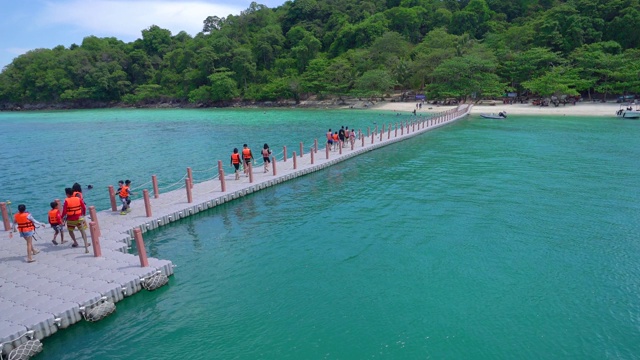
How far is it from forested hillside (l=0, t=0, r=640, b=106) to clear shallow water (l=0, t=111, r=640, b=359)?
52.7 metres

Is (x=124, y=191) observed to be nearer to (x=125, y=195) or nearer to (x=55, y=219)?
(x=125, y=195)

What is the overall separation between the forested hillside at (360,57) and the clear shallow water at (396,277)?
2077 inches

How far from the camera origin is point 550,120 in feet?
181

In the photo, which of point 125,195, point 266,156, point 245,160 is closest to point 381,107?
point 266,156

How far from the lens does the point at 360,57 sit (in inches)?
3497

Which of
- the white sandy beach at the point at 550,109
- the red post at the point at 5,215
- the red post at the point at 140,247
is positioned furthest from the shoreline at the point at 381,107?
the red post at the point at 5,215

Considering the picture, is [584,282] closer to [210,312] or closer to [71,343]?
[210,312]

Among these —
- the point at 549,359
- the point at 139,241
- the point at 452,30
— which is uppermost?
the point at 452,30

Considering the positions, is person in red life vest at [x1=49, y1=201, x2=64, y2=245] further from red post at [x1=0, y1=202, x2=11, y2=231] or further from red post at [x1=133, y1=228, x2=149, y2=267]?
red post at [x1=0, y1=202, x2=11, y2=231]

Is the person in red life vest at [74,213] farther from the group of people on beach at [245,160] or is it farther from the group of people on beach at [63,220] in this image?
the group of people on beach at [245,160]

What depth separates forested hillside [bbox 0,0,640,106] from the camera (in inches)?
2726

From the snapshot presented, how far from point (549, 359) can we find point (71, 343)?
35.4 ft

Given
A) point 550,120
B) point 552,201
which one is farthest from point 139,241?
point 550,120

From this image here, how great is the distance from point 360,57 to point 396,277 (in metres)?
82.3
